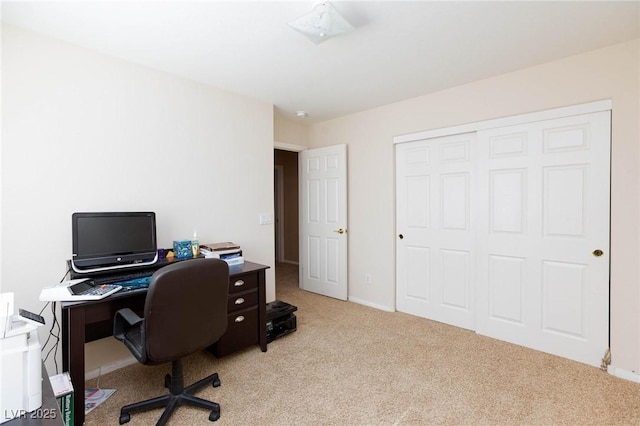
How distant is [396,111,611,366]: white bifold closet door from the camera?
2453 mm

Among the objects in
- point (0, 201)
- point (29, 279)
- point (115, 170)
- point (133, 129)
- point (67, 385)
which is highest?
point (133, 129)

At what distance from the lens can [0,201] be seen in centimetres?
198

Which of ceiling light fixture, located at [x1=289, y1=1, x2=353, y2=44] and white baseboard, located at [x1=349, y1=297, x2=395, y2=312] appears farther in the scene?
white baseboard, located at [x1=349, y1=297, x2=395, y2=312]

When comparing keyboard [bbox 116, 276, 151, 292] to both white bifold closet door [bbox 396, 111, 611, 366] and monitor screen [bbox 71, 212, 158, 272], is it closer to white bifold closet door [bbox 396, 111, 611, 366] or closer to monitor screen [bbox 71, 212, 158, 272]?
monitor screen [bbox 71, 212, 158, 272]

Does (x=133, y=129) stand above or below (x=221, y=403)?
above

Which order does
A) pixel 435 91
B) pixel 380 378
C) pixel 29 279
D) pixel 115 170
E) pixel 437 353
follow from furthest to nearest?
pixel 435 91
pixel 437 353
pixel 115 170
pixel 380 378
pixel 29 279

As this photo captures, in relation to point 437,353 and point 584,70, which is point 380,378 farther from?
point 584,70

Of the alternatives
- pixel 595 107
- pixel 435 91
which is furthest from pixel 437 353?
pixel 435 91

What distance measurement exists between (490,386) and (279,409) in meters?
1.44

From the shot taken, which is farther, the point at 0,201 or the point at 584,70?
the point at 584,70

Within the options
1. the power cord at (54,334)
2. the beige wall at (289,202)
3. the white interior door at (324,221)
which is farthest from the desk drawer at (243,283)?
the beige wall at (289,202)

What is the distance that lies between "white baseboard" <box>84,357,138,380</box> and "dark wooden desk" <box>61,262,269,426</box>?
0.27m

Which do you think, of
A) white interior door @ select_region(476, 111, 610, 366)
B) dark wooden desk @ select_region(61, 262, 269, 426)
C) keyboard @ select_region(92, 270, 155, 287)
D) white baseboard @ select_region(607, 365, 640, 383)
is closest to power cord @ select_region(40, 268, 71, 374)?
dark wooden desk @ select_region(61, 262, 269, 426)

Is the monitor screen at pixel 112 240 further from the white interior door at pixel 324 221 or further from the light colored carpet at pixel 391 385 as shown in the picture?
the white interior door at pixel 324 221
